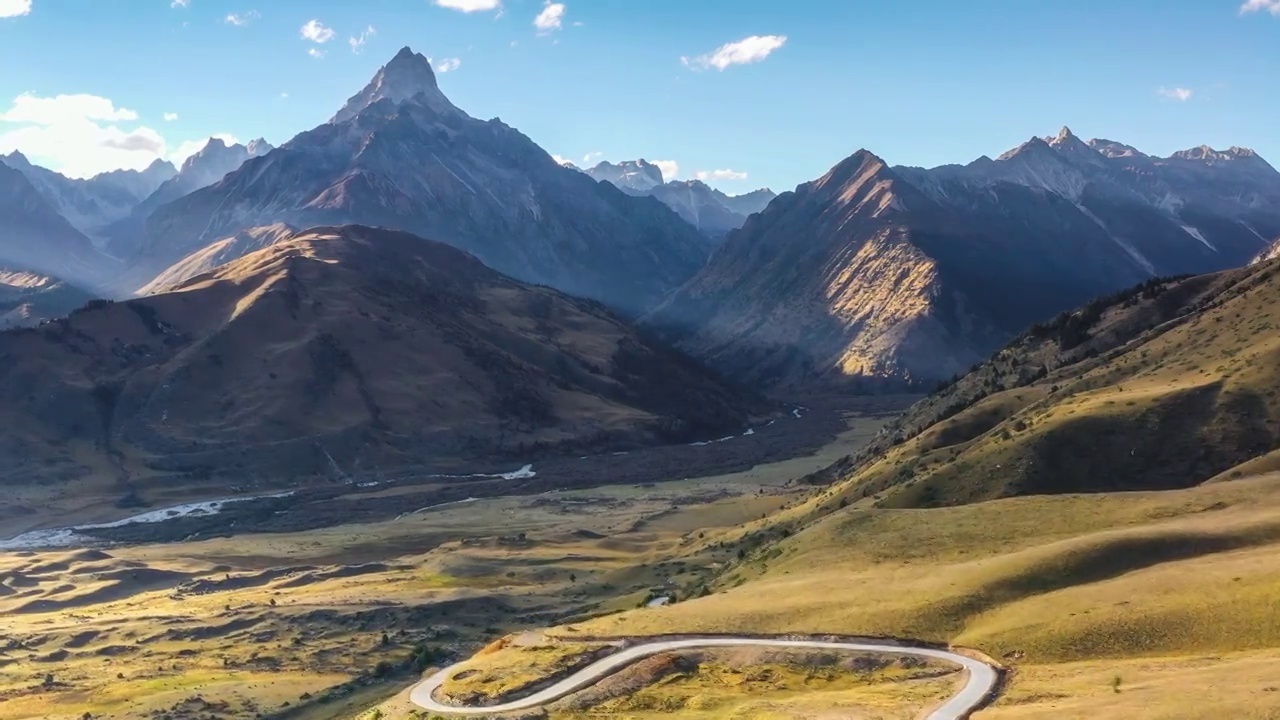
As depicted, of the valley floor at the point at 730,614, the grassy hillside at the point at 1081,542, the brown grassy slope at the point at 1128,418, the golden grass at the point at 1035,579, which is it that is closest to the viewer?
the grassy hillside at the point at 1081,542

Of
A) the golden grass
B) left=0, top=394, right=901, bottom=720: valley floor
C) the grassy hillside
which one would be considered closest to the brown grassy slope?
the grassy hillside

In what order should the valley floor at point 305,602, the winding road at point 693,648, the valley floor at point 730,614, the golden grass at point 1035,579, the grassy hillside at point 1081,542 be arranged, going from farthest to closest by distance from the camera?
the valley floor at point 305,602 → the golden grass at point 1035,579 → the valley floor at point 730,614 → the grassy hillside at point 1081,542 → the winding road at point 693,648

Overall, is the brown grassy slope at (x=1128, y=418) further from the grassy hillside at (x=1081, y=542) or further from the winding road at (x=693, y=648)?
the winding road at (x=693, y=648)

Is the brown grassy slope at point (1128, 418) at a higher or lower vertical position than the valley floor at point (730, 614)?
higher

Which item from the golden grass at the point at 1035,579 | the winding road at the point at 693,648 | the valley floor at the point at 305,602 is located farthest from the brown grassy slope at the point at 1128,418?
the winding road at the point at 693,648

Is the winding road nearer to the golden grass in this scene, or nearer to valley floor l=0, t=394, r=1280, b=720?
valley floor l=0, t=394, r=1280, b=720

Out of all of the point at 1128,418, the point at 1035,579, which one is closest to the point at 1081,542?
the point at 1035,579

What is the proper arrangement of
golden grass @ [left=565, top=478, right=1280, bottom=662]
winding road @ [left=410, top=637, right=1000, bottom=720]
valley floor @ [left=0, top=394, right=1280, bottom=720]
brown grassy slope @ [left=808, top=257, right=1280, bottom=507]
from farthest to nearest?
brown grassy slope @ [left=808, top=257, right=1280, bottom=507] → golden grass @ [left=565, top=478, right=1280, bottom=662] → valley floor @ [left=0, top=394, right=1280, bottom=720] → winding road @ [left=410, top=637, right=1000, bottom=720]
